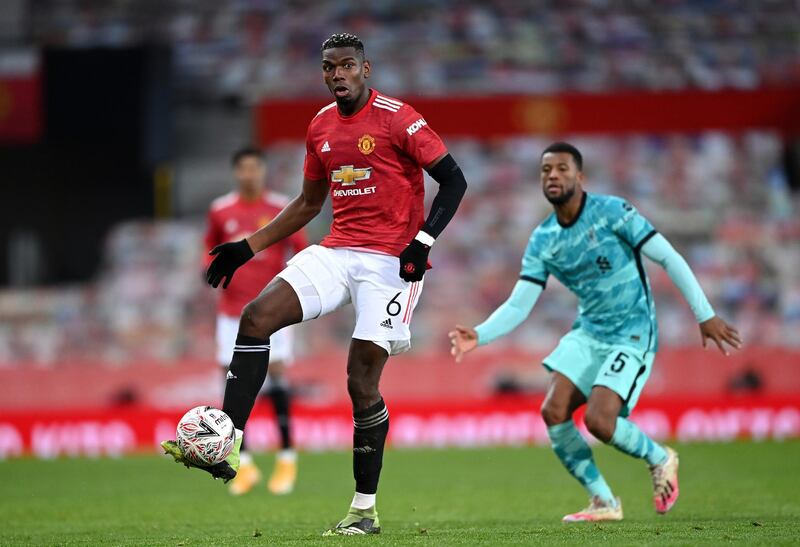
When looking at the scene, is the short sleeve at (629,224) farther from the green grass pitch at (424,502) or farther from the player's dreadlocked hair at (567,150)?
the green grass pitch at (424,502)

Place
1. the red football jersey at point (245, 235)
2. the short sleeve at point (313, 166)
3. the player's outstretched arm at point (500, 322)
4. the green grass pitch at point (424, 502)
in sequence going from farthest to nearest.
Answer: the red football jersey at point (245, 235) < the player's outstretched arm at point (500, 322) < the short sleeve at point (313, 166) < the green grass pitch at point (424, 502)

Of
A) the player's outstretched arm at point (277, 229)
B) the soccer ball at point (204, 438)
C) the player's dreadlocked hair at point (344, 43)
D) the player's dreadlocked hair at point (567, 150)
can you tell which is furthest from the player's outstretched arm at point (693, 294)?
the soccer ball at point (204, 438)

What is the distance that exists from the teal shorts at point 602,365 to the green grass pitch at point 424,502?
2.63 feet

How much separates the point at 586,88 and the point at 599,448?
759 centimetres

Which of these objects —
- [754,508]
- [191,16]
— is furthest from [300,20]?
[754,508]

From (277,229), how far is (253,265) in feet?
13.9

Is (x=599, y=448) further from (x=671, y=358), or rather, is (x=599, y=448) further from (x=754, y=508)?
(x=754, y=508)

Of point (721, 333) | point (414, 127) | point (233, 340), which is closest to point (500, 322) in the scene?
point (721, 333)

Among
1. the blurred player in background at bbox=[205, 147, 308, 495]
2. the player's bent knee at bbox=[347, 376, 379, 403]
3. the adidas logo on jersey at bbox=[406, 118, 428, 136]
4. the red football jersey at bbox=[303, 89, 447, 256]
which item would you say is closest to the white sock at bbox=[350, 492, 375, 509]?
the player's bent knee at bbox=[347, 376, 379, 403]

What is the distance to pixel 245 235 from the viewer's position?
11.1m

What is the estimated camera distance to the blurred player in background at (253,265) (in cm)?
1098

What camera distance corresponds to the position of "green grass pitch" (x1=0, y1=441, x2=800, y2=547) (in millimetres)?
6465

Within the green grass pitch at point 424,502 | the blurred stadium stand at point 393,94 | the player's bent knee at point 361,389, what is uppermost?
the blurred stadium stand at point 393,94

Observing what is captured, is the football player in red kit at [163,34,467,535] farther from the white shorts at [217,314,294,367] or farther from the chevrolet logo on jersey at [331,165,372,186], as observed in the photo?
the white shorts at [217,314,294,367]
